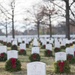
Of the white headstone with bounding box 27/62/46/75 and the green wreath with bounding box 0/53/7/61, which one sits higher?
the white headstone with bounding box 27/62/46/75

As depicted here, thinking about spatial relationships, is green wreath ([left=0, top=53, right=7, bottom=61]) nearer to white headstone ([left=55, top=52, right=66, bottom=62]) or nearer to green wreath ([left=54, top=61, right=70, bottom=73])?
white headstone ([left=55, top=52, right=66, bottom=62])

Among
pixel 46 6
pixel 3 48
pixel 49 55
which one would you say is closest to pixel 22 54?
pixel 49 55

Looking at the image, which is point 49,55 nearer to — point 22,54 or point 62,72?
point 22,54

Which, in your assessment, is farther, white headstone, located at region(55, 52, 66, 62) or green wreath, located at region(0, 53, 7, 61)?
green wreath, located at region(0, 53, 7, 61)

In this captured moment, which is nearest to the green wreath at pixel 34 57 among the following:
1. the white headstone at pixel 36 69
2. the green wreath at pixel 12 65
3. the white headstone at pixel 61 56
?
the white headstone at pixel 61 56

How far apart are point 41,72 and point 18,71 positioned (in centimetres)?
337

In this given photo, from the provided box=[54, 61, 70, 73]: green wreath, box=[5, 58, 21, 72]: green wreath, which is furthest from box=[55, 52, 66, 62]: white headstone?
box=[5, 58, 21, 72]: green wreath

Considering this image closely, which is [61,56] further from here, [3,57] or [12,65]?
[3,57]

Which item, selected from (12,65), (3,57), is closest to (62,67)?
(12,65)

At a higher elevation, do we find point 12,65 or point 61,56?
point 61,56

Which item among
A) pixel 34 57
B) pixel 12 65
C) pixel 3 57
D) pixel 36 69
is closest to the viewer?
pixel 36 69

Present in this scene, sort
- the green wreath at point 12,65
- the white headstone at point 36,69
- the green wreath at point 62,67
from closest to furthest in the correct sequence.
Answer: the white headstone at point 36,69 < the green wreath at point 62,67 < the green wreath at point 12,65

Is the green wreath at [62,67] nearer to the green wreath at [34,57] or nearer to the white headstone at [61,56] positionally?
the white headstone at [61,56]

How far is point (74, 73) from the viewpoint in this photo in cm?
1070
